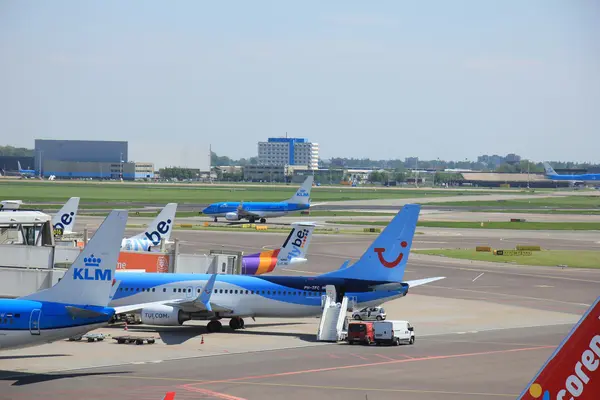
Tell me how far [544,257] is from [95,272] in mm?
77417

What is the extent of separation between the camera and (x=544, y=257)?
107562 mm

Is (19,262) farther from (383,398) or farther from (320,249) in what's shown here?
(320,249)

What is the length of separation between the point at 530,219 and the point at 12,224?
5209 inches

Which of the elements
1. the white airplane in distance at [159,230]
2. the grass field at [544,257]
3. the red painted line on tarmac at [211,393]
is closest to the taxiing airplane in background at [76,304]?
the red painted line on tarmac at [211,393]

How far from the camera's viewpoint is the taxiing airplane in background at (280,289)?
56125 millimetres

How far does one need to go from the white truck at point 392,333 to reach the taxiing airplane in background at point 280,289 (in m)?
2.42

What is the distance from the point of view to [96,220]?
147625mm

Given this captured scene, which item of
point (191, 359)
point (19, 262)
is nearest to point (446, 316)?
point (191, 359)

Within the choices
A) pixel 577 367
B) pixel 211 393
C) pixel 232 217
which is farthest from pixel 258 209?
pixel 577 367

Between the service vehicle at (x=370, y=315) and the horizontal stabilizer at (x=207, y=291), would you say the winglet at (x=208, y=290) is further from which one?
the service vehicle at (x=370, y=315)

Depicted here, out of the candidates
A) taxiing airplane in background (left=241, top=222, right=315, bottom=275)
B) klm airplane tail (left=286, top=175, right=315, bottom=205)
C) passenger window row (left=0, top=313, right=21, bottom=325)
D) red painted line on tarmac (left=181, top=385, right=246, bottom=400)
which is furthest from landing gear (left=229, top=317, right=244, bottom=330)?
klm airplane tail (left=286, top=175, right=315, bottom=205)

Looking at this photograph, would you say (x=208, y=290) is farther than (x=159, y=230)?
No

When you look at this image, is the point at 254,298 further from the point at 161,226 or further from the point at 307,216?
the point at 307,216

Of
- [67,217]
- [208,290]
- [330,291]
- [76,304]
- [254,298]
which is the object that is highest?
[67,217]
